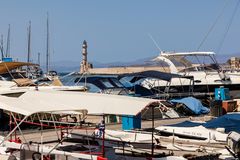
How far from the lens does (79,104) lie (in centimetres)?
1061

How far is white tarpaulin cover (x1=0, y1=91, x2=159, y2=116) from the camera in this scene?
10.0 metres

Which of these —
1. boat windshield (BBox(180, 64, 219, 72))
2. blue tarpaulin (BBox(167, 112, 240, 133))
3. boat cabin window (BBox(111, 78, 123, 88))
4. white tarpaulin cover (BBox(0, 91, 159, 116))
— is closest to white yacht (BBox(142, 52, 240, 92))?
boat windshield (BBox(180, 64, 219, 72))

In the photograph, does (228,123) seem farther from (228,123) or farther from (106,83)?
(106,83)

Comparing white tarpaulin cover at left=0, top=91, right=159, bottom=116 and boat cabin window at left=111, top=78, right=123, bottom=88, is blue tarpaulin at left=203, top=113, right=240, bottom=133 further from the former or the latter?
boat cabin window at left=111, top=78, right=123, bottom=88

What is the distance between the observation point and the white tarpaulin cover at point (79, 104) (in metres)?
10.0

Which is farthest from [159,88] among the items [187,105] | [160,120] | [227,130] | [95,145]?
[95,145]

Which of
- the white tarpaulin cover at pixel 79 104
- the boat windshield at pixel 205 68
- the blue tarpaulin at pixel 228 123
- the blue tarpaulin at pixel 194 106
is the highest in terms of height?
the boat windshield at pixel 205 68

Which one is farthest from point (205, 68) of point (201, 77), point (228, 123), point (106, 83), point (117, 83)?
point (228, 123)

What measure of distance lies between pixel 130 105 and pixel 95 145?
2.08 metres

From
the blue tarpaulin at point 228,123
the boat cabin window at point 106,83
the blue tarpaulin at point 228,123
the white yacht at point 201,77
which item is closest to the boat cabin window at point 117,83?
the boat cabin window at point 106,83

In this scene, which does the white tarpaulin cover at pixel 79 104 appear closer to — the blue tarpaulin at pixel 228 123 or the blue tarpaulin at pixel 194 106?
the blue tarpaulin at pixel 228 123

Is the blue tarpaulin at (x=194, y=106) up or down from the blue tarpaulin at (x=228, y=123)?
down

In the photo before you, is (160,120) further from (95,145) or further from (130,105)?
(130,105)

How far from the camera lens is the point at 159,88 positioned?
34.0 m
